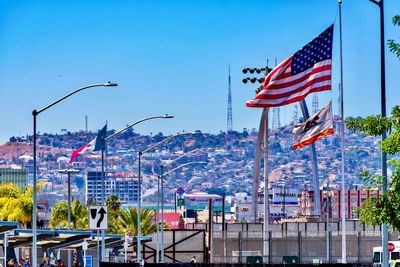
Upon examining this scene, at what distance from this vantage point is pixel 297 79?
56812mm

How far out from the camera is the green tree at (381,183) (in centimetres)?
3993

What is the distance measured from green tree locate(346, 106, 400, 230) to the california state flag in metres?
17.0

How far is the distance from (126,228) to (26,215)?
10020mm

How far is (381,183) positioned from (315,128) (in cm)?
1805

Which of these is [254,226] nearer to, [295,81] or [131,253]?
[131,253]

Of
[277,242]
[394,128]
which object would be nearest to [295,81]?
[394,128]

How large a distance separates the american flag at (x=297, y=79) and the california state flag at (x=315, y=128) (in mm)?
2407

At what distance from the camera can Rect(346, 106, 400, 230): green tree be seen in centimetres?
3993

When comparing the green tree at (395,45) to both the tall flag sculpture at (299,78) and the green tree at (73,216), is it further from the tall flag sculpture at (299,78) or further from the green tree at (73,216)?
the green tree at (73,216)

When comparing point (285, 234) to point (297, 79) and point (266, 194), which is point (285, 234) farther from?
point (297, 79)

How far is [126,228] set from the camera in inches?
5118

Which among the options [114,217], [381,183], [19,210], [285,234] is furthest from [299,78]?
[114,217]

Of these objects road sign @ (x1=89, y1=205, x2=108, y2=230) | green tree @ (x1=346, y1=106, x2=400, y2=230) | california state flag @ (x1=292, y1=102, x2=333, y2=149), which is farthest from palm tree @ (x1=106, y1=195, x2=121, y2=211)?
green tree @ (x1=346, y1=106, x2=400, y2=230)

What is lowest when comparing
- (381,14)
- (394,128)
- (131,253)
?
(131,253)
